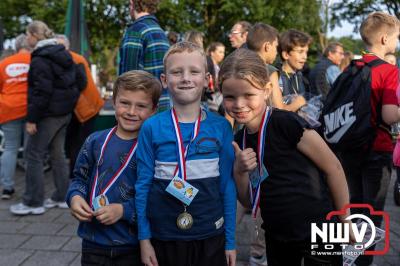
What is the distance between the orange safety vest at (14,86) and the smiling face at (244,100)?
3.55m

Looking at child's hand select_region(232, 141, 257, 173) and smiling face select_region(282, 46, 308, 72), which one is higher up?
smiling face select_region(282, 46, 308, 72)

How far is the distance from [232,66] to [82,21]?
6.00m

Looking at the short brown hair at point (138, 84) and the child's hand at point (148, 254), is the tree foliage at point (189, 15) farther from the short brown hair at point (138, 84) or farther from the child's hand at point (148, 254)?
the child's hand at point (148, 254)

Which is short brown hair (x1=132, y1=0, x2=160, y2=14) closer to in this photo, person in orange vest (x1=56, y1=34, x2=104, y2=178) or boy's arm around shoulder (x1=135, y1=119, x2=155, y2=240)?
person in orange vest (x1=56, y1=34, x2=104, y2=178)

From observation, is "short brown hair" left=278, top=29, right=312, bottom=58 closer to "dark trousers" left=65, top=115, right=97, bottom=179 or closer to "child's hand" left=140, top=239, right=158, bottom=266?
"child's hand" left=140, top=239, right=158, bottom=266

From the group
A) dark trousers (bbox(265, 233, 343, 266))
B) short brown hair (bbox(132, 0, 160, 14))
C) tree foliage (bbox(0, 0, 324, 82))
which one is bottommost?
dark trousers (bbox(265, 233, 343, 266))

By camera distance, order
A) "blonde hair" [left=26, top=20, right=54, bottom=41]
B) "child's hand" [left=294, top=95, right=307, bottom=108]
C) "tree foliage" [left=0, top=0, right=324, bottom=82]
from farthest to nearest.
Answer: "tree foliage" [left=0, top=0, right=324, bottom=82], "blonde hair" [left=26, top=20, right=54, bottom=41], "child's hand" [left=294, top=95, right=307, bottom=108]

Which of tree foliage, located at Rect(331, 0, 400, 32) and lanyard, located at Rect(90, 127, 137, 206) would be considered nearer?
lanyard, located at Rect(90, 127, 137, 206)

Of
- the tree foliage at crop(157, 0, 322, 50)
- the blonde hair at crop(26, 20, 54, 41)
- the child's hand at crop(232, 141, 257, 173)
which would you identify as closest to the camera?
the child's hand at crop(232, 141, 257, 173)

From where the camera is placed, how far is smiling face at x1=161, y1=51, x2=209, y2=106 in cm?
199

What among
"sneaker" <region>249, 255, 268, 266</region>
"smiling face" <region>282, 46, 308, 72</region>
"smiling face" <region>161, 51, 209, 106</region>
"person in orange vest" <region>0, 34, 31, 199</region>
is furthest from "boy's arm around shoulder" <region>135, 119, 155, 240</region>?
"person in orange vest" <region>0, 34, 31, 199</region>

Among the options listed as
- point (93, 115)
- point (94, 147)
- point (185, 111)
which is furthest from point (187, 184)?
point (93, 115)

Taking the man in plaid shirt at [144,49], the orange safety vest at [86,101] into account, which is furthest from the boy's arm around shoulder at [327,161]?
the orange safety vest at [86,101]

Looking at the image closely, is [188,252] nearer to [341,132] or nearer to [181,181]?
[181,181]
